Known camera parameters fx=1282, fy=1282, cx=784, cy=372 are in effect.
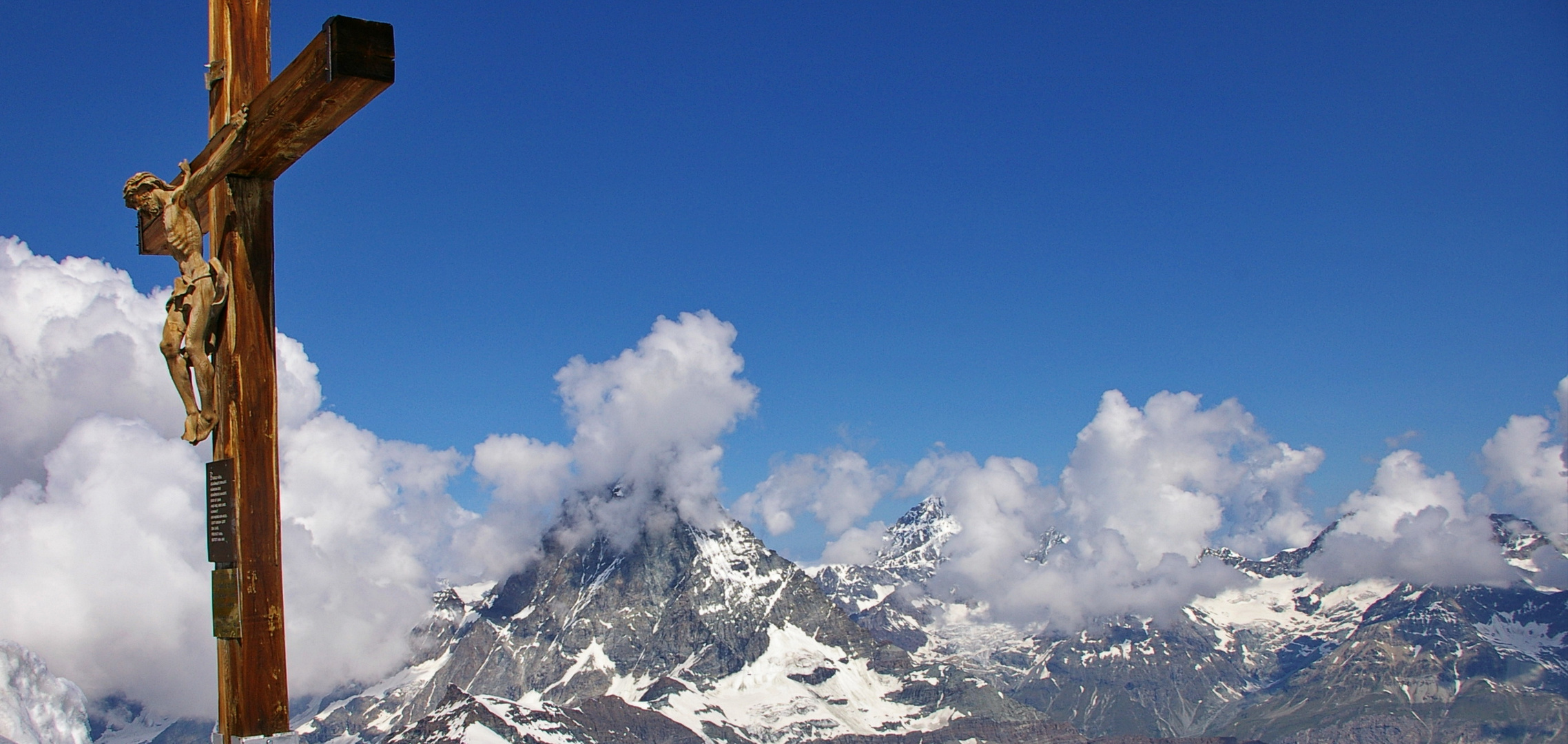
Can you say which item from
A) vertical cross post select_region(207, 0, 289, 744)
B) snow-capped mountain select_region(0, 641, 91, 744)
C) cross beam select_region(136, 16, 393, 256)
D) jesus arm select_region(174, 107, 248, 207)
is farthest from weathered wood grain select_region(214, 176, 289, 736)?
snow-capped mountain select_region(0, 641, 91, 744)

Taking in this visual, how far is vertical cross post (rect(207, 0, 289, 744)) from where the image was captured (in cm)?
740

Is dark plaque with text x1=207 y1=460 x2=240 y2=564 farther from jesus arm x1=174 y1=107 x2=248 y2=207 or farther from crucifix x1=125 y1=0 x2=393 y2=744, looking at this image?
jesus arm x1=174 y1=107 x2=248 y2=207

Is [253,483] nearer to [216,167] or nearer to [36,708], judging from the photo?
[216,167]

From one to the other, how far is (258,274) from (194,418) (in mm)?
923

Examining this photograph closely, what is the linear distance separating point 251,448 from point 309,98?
2.05m

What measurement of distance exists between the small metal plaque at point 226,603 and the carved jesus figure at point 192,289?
84cm

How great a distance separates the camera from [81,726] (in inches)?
899

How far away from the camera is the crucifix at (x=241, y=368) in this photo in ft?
24.2

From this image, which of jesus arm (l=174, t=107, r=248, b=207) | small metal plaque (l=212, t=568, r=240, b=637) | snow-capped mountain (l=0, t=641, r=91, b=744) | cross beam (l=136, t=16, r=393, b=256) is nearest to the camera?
cross beam (l=136, t=16, r=393, b=256)

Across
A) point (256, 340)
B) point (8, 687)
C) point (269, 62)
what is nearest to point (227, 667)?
point (256, 340)

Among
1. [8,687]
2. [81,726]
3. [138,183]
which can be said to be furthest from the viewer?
[81,726]

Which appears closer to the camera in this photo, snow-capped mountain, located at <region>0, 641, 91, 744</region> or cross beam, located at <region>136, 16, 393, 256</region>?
cross beam, located at <region>136, 16, 393, 256</region>

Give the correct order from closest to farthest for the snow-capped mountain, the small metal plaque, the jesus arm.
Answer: the small metal plaque < the jesus arm < the snow-capped mountain

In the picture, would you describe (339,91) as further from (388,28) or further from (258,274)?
(258,274)
